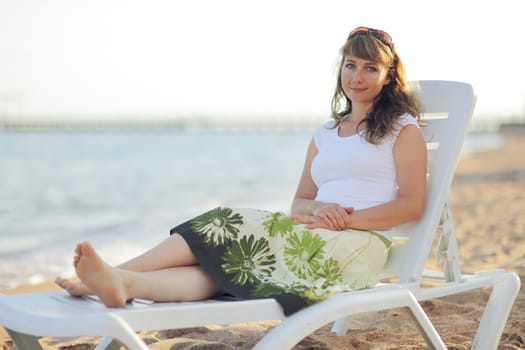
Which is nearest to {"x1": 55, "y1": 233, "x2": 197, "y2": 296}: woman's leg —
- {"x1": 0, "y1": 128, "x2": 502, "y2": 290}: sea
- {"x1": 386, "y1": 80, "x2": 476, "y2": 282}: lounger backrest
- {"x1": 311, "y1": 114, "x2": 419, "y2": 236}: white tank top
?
{"x1": 311, "y1": 114, "x2": 419, "y2": 236}: white tank top

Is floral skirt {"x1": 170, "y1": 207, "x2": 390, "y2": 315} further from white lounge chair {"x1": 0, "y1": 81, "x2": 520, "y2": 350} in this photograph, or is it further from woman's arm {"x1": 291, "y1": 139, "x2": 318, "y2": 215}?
woman's arm {"x1": 291, "y1": 139, "x2": 318, "y2": 215}

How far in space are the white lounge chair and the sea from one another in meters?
3.87

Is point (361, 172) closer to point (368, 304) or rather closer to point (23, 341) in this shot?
point (368, 304)

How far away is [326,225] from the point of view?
2916 mm

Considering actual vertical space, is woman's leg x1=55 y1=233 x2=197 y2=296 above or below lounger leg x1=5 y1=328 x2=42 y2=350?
above

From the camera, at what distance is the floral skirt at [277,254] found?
8.57 ft

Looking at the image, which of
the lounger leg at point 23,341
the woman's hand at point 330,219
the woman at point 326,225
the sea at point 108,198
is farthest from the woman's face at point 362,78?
the sea at point 108,198

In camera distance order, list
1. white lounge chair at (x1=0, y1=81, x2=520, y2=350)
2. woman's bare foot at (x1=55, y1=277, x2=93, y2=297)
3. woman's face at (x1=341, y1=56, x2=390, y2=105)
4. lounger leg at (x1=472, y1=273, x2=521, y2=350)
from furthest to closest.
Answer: woman's face at (x1=341, y1=56, x2=390, y2=105) → lounger leg at (x1=472, y1=273, x2=521, y2=350) → woman's bare foot at (x1=55, y1=277, x2=93, y2=297) → white lounge chair at (x1=0, y1=81, x2=520, y2=350)

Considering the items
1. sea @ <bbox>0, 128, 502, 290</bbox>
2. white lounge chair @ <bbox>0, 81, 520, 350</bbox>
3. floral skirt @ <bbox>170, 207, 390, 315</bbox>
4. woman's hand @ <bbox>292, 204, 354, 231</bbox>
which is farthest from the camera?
sea @ <bbox>0, 128, 502, 290</bbox>

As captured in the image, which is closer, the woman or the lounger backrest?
the woman

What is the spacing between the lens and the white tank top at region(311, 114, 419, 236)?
3.08 meters

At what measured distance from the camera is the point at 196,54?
3222 centimetres

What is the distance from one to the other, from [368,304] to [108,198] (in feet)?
40.5

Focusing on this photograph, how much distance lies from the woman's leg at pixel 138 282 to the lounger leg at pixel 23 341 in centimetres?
39
